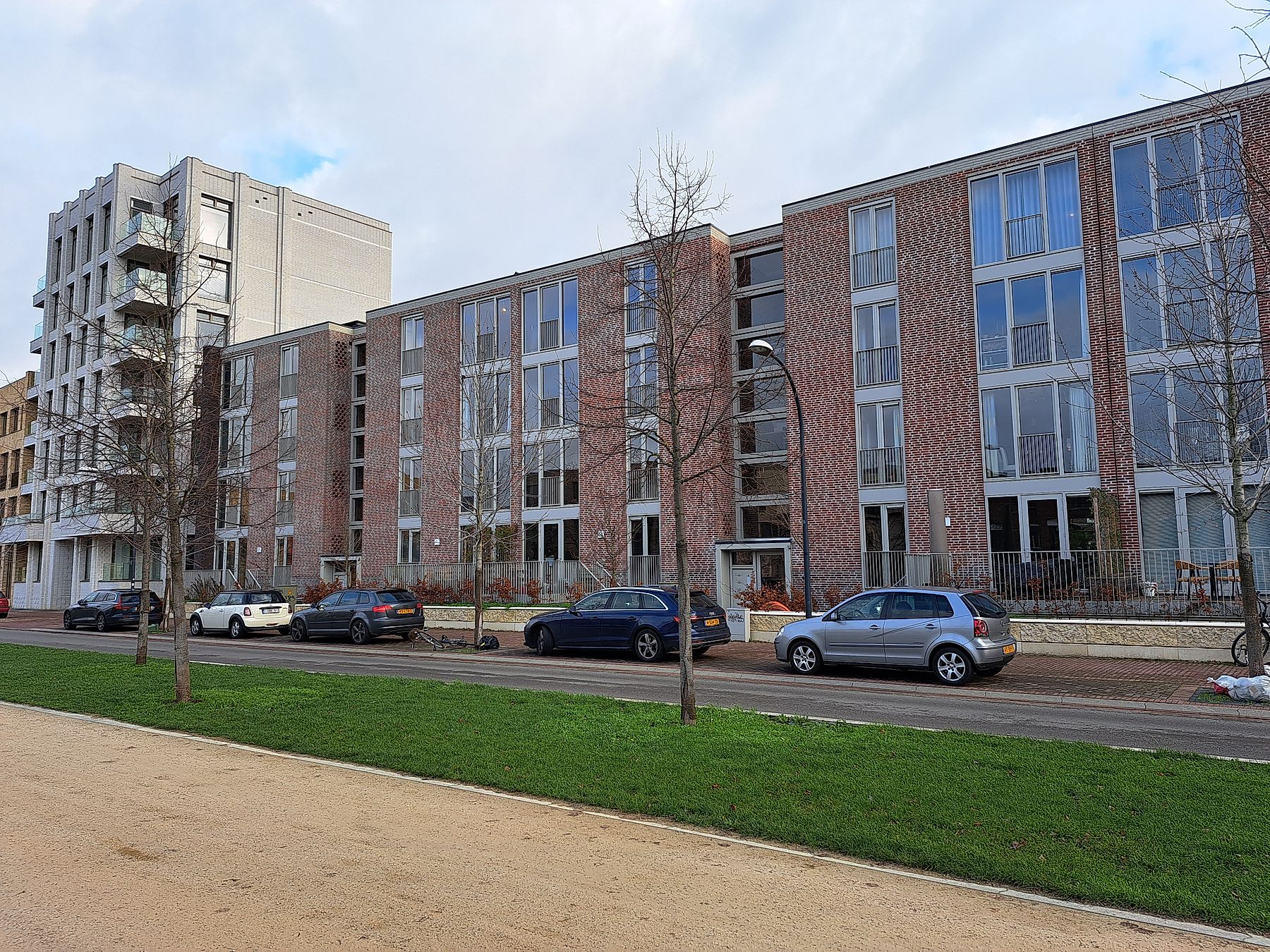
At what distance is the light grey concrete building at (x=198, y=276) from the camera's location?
4856 centimetres

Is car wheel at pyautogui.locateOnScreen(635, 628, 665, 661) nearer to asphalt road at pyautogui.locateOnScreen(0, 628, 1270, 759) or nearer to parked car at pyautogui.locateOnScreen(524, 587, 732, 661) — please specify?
parked car at pyautogui.locateOnScreen(524, 587, 732, 661)

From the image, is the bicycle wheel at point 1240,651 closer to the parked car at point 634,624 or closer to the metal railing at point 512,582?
the parked car at point 634,624

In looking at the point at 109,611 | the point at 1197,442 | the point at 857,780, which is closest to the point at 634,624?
the point at 857,780

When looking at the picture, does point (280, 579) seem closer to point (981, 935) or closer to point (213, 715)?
point (213, 715)

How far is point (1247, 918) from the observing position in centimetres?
448

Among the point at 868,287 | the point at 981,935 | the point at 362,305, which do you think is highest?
the point at 362,305

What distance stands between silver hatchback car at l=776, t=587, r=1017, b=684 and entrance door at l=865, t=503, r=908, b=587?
980cm

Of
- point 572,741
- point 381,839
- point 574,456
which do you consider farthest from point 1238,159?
point 574,456

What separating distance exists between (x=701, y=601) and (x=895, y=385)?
11.2m

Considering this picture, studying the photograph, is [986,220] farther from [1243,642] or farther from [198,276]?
[198,276]

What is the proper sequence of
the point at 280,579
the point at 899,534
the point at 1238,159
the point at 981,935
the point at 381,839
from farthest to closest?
the point at 280,579 < the point at 899,534 < the point at 1238,159 < the point at 381,839 < the point at 981,935

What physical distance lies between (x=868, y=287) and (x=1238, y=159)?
793 inches

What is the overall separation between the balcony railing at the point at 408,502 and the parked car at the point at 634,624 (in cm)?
1942

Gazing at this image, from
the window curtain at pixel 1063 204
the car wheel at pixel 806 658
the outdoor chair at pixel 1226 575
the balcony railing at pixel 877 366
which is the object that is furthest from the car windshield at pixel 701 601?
the window curtain at pixel 1063 204
